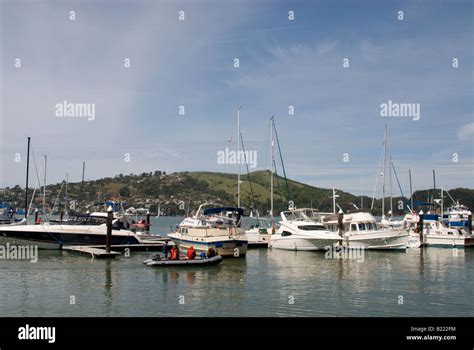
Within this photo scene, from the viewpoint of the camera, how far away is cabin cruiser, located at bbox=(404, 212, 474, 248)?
54.7 meters

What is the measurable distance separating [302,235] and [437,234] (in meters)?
18.6

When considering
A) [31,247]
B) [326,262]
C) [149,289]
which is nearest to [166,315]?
[149,289]

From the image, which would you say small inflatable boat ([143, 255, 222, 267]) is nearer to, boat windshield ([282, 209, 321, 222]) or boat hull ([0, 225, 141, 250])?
boat hull ([0, 225, 141, 250])

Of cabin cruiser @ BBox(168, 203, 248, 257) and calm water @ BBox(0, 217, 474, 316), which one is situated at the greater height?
cabin cruiser @ BBox(168, 203, 248, 257)

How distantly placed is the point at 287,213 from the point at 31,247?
27.2 m

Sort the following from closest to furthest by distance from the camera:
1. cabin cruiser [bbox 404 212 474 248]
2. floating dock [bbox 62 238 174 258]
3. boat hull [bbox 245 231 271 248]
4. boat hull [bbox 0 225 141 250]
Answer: floating dock [bbox 62 238 174 258]
boat hull [bbox 0 225 141 250]
cabin cruiser [bbox 404 212 474 248]
boat hull [bbox 245 231 271 248]

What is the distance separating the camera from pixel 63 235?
4766cm

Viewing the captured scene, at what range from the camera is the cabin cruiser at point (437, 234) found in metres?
54.7

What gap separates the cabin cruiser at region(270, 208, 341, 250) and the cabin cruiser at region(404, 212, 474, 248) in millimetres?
13536

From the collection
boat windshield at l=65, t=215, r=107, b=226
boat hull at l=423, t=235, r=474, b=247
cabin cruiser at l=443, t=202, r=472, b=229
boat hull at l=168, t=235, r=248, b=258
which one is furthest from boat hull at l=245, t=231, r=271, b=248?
cabin cruiser at l=443, t=202, r=472, b=229

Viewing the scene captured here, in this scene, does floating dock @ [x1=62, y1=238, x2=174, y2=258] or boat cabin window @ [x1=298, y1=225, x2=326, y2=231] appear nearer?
floating dock @ [x1=62, y1=238, x2=174, y2=258]

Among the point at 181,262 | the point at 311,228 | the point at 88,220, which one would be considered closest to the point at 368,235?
the point at 311,228

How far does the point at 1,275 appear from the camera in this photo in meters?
30.8
